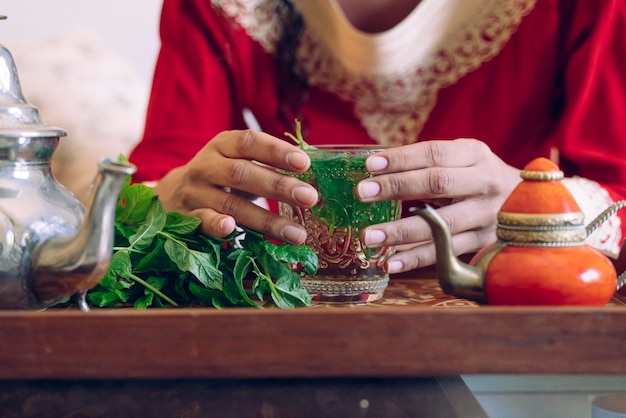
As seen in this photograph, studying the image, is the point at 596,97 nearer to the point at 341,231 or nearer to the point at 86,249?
the point at 341,231

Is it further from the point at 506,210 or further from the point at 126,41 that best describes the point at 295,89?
the point at 126,41

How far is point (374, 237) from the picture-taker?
692 millimetres

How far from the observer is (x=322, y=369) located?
1.63 ft

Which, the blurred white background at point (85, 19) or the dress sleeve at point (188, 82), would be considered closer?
the dress sleeve at point (188, 82)

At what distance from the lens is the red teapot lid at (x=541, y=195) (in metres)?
0.57

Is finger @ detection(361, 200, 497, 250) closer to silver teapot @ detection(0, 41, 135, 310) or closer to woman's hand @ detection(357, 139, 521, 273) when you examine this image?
woman's hand @ detection(357, 139, 521, 273)

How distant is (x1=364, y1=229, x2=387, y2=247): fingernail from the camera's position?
0.69m

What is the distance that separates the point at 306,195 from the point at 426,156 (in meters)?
0.14

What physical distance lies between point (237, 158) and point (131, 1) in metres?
1.55

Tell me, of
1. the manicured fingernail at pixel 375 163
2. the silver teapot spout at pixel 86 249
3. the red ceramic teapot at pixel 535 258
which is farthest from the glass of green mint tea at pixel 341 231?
the silver teapot spout at pixel 86 249

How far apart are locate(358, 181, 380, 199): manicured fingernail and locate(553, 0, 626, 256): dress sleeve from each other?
0.55 metres

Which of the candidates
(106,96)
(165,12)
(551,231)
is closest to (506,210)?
(551,231)

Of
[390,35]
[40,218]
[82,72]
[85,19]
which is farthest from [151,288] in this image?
[85,19]

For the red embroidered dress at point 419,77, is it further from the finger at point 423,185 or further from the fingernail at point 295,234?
the fingernail at point 295,234
